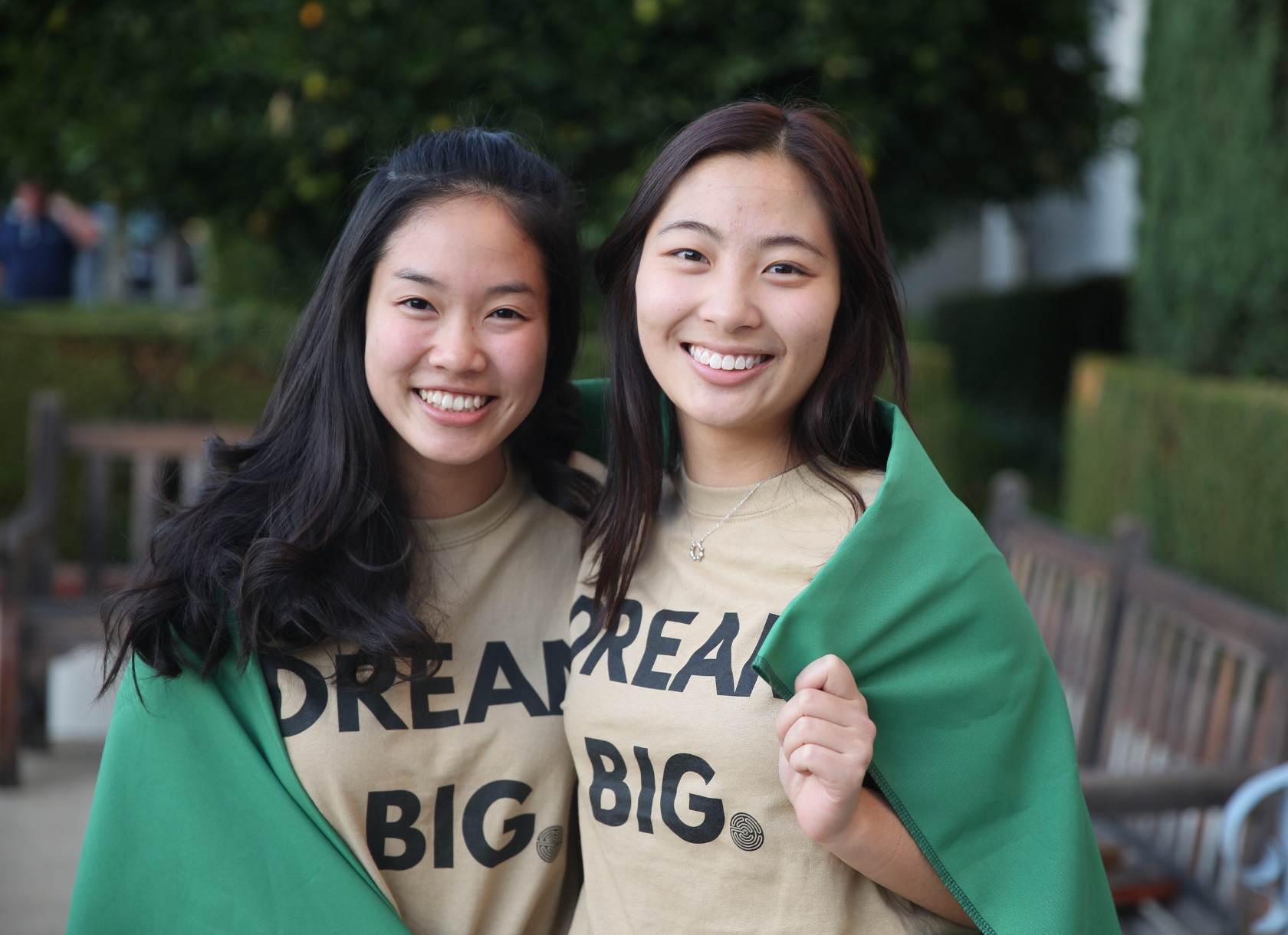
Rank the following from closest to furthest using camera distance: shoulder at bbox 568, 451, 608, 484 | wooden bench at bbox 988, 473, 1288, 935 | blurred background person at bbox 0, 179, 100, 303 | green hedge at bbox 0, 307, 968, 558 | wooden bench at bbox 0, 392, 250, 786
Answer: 1. shoulder at bbox 568, 451, 608, 484
2. wooden bench at bbox 988, 473, 1288, 935
3. wooden bench at bbox 0, 392, 250, 786
4. green hedge at bbox 0, 307, 968, 558
5. blurred background person at bbox 0, 179, 100, 303

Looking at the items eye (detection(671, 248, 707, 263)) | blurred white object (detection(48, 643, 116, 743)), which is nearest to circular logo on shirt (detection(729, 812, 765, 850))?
eye (detection(671, 248, 707, 263))

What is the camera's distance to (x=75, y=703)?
5.84 m

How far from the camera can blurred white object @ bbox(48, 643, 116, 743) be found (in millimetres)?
5547

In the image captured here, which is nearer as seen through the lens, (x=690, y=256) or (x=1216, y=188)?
(x=690, y=256)

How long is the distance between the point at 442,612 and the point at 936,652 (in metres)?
0.78

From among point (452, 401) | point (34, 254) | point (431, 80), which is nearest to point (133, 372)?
point (431, 80)

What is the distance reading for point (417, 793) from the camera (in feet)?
6.56

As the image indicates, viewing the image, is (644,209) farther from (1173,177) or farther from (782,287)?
(1173,177)

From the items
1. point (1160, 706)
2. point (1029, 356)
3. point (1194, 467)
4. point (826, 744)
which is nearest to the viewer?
point (826, 744)

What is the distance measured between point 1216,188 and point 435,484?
3599 millimetres

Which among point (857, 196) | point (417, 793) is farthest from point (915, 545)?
point (417, 793)

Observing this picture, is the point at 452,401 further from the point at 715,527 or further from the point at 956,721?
the point at 956,721

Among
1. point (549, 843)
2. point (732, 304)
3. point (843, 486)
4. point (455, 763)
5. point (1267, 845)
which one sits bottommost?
point (1267, 845)

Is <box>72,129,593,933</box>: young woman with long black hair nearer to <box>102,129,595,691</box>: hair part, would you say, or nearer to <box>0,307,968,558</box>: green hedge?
<box>102,129,595,691</box>: hair part
